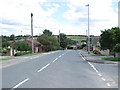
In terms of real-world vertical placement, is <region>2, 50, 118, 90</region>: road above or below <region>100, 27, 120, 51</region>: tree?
below

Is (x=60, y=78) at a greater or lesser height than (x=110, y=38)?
lesser

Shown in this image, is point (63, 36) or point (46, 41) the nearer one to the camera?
point (46, 41)

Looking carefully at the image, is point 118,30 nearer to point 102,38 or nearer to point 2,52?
point 102,38

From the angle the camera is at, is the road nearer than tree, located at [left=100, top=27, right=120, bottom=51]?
Yes

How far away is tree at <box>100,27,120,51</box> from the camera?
3036 cm

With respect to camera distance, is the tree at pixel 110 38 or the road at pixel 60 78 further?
the tree at pixel 110 38

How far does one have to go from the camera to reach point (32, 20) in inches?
2140

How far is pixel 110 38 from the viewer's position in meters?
30.4

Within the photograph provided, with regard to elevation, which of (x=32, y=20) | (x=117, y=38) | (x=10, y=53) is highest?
(x=32, y=20)

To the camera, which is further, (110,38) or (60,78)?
(110,38)

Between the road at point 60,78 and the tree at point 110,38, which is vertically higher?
the tree at point 110,38

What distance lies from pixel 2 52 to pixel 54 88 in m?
41.5

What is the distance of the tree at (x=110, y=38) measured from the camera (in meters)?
30.4

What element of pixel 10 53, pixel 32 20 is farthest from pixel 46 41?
pixel 10 53
